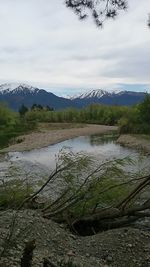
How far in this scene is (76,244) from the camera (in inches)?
447

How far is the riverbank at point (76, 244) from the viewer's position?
980 cm

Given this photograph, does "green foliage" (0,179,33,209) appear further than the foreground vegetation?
No

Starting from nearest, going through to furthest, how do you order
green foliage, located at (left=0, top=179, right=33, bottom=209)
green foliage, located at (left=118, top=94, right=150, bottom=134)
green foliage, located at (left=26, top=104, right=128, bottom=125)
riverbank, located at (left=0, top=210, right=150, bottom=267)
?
1. riverbank, located at (left=0, top=210, right=150, bottom=267)
2. green foliage, located at (left=0, top=179, right=33, bottom=209)
3. green foliage, located at (left=118, top=94, right=150, bottom=134)
4. green foliage, located at (left=26, top=104, right=128, bottom=125)

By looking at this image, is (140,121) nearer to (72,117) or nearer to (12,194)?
(72,117)

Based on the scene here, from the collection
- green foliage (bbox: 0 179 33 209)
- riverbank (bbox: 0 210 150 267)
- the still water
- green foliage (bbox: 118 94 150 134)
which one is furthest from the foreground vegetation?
riverbank (bbox: 0 210 150 267)

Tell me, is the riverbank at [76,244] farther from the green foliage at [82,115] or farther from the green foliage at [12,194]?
the green foliage at [82,115]

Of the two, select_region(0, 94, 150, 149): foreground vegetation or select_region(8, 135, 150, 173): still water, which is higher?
A: select_region(8, 135, 150, 173): still water

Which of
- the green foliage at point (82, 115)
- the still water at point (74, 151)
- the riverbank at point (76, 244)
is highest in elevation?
the riverbank at point (76, 244)

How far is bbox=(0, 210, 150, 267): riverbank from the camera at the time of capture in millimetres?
9805

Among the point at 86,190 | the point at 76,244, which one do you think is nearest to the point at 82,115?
the point at 86,190

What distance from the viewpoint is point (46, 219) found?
12.8m

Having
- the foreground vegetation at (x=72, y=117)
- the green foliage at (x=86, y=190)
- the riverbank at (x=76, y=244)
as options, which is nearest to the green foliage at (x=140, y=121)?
the foreground vegetation at (x=72, y=117)

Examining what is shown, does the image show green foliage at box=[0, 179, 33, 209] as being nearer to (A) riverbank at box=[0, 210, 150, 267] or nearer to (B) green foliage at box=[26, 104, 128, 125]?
(A) riverbank at box=[0, 210, 150, 267]

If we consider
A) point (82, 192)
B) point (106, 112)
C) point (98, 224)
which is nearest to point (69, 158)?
point (82, 192)
